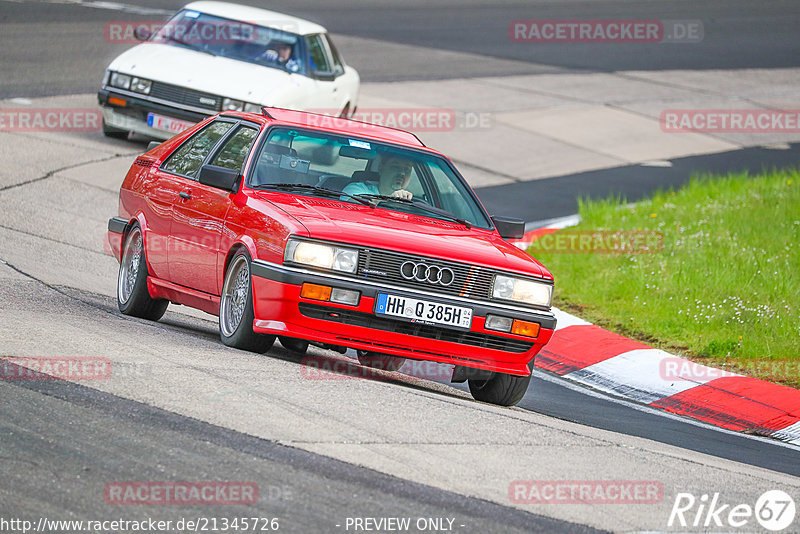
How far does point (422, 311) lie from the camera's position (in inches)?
280

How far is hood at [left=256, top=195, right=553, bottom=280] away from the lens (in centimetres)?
714

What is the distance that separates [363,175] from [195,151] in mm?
1433

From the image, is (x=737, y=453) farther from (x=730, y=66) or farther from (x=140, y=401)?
(x=730, y=66)

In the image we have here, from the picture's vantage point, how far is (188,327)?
9039 millimetres

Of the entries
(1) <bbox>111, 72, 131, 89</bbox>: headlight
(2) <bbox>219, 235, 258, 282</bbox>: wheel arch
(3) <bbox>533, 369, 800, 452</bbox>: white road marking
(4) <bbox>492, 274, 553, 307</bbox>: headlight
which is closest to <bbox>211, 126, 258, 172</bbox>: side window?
(2) <bbox>219, 235, 258, 282</bbox>: wheel arch

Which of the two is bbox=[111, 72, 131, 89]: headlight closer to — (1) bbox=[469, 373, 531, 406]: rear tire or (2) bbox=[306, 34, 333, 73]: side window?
(2) bbox=[306, 34, 333, 73]: side window

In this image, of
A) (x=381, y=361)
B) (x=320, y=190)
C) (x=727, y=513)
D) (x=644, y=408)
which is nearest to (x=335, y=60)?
(x=381, y=361)

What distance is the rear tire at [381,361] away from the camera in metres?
8.10

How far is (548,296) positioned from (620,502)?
219cm

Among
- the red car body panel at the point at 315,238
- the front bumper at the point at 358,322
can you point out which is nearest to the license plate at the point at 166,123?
the red car body panel at the point at 315,238

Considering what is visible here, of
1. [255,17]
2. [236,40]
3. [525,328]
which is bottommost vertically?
[525,328]

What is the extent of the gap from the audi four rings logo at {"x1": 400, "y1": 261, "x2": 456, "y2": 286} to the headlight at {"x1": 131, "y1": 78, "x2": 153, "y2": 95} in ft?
28.3

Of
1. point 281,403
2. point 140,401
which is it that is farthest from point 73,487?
point 281,403

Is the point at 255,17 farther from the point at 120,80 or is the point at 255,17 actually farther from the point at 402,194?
the point at 402,194
